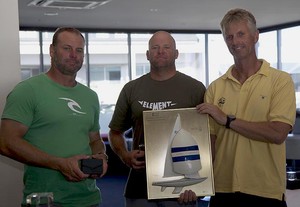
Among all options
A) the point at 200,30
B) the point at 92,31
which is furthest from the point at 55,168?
the point at 200,30

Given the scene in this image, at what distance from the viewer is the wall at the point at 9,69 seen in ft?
9.37

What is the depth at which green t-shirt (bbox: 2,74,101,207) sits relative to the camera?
251cm

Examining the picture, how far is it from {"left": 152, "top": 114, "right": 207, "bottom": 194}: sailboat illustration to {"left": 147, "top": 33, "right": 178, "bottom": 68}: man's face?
1.35 ft

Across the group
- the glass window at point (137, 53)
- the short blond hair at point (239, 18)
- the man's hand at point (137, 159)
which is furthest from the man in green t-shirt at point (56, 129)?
the glass window at point (137, 53)

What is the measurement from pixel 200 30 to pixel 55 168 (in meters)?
11.2

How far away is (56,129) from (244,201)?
101 centimetres

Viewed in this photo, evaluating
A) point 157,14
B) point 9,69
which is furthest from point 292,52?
point 9,69

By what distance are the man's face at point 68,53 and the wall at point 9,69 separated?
12.7 inches

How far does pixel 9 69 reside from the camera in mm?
2889

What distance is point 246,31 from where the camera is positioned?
98.7 inches

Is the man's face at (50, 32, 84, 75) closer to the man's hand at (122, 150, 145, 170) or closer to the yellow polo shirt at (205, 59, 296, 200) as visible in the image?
the man's hand at (122, 150, 145, 170)

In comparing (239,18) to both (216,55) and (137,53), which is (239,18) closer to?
(137,53)

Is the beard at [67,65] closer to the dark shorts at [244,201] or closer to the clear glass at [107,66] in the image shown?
the dark shorts at [244,201]

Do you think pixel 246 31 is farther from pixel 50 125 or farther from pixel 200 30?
pixel 200 30
